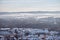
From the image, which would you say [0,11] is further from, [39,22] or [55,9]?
[55,9]

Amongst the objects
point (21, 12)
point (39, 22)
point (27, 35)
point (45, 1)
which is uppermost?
point (45, 1)

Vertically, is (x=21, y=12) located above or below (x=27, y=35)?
above

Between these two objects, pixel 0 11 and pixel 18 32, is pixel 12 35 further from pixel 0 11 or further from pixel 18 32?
pixel 0 11

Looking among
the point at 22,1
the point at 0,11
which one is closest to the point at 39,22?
the point at 22,1

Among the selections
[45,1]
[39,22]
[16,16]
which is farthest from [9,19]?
[45,1]

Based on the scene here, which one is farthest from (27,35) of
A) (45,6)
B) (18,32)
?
(45,6)

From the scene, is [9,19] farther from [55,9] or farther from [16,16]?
[55,9]
